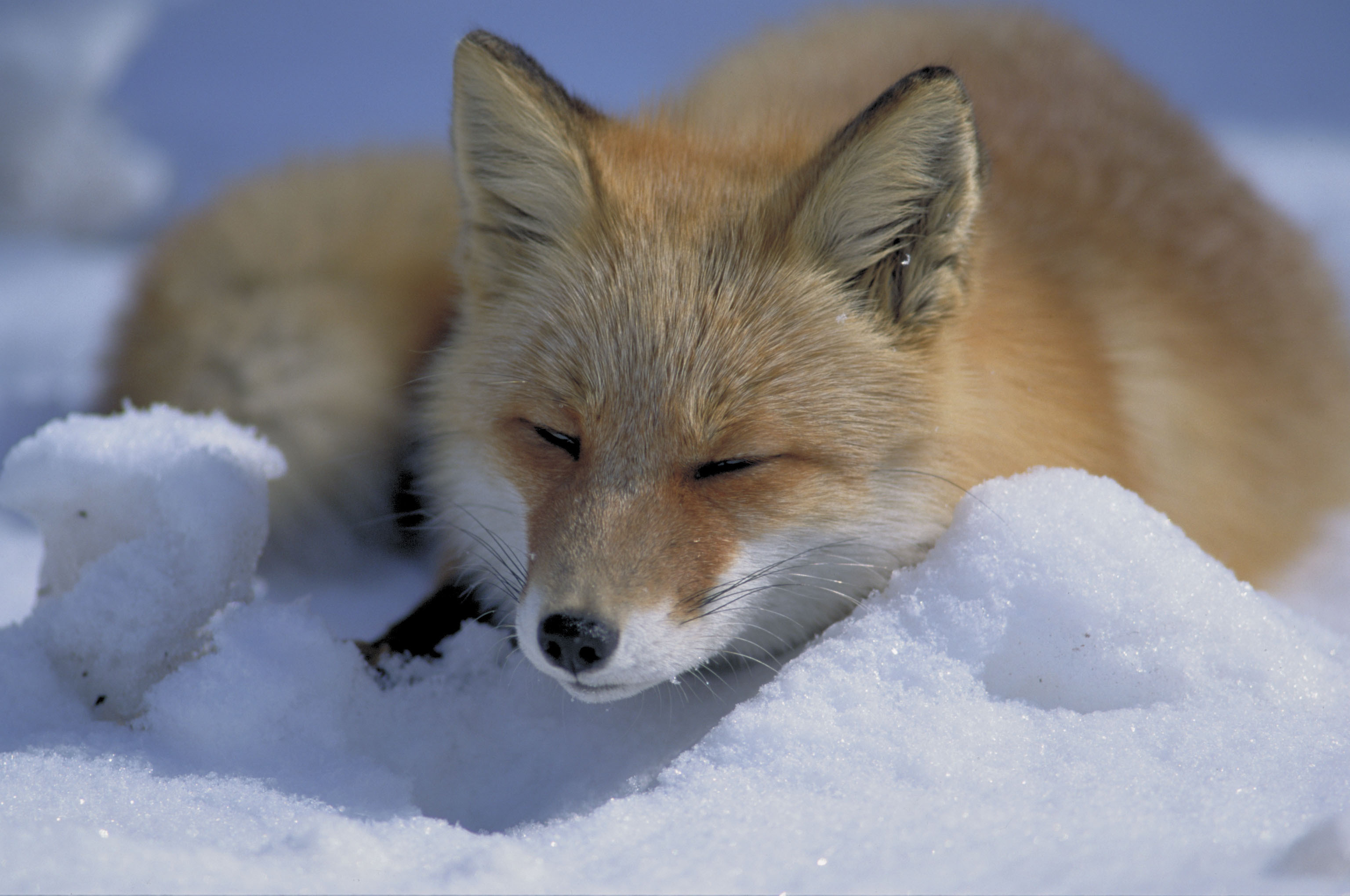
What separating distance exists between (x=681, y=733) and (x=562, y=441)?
489 mm

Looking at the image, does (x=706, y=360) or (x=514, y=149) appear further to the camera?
(x=514, y=149)

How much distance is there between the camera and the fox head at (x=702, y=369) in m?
1.47

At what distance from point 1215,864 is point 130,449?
1776 mm

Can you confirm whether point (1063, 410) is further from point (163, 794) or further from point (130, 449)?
point (130, 449)

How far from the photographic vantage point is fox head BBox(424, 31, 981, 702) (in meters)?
1.47

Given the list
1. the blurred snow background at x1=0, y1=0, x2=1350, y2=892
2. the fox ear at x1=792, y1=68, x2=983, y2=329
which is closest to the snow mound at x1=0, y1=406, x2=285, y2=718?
the blurred snow background at x1=0, y1=0, x2=1350, y2=892

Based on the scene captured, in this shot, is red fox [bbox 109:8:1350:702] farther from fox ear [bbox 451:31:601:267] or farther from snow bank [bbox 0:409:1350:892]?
snow bank [bbox 0:409:1350:892]

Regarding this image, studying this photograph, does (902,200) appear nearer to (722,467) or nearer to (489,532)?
(722,467)

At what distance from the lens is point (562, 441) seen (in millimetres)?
1624

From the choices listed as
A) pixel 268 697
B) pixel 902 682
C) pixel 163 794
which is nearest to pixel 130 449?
pixel 268 697

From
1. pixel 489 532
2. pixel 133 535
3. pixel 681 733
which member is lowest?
pixel 133 535

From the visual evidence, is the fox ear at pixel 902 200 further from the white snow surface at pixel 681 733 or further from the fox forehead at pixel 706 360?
the white snow surface at pixel 681 733

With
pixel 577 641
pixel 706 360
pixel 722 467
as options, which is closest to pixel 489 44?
pixel 706 360

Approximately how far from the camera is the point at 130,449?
6.13 ft
